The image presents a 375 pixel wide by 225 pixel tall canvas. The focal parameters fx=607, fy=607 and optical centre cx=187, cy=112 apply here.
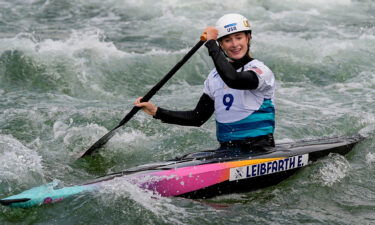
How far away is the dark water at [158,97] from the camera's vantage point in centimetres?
488

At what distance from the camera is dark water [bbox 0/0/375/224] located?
4.88 m

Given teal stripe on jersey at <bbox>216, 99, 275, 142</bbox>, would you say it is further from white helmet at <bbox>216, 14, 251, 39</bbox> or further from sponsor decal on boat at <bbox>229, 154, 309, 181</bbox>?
white helmet at <bbox>216, 14, 251, 39</bbox>

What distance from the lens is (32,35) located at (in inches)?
455

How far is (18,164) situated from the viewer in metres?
5.52

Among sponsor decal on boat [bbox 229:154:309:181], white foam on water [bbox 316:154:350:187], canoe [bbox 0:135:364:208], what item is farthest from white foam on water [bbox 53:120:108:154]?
white foam on water [bbox 316:154:350:187]

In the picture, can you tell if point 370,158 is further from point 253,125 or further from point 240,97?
point 240,97

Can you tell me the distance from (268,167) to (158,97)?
393 cm

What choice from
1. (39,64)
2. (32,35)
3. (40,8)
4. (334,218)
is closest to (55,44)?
(39,64)

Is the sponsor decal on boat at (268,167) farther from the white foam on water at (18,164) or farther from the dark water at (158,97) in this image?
the white foam on water at (18,164)

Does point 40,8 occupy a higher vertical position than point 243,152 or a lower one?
higher

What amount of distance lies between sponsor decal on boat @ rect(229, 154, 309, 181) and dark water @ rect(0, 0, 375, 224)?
0.46 feet

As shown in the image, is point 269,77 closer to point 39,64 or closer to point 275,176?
point 275,176

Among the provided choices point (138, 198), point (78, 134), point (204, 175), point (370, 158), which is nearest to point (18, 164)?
point (138, 198)

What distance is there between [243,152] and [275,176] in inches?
15.4
